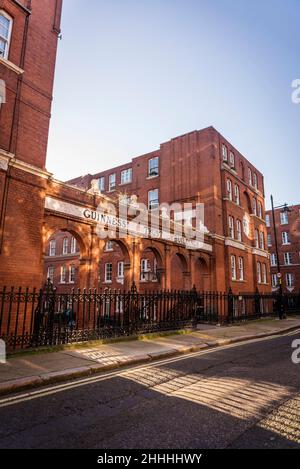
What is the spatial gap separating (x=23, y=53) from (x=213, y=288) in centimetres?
1929

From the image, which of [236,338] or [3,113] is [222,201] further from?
[3,113]

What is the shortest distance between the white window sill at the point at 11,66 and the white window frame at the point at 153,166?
2045 centimetres

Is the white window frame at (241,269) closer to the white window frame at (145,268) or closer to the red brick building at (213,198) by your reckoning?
the red brick building at (213,198)

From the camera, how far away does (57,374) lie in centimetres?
601

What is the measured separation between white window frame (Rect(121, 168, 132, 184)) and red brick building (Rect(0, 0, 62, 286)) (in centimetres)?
2216

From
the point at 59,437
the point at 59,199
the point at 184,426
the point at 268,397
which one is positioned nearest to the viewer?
the point at 59,437

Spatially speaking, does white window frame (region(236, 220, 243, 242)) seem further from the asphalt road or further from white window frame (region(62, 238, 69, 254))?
the asphalt road

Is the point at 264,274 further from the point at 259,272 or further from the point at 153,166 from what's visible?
the point at 153,166

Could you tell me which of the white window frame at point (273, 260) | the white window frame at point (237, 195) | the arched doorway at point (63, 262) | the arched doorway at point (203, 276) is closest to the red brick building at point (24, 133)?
the arched doorway at point (203, 276)

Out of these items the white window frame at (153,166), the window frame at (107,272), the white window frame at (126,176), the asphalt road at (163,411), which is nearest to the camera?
the asphalt road at (163,411)

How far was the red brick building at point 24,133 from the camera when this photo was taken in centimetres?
1007

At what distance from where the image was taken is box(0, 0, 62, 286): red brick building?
33.0 feet

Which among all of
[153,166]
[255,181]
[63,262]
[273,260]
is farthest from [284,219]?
[63,262]
